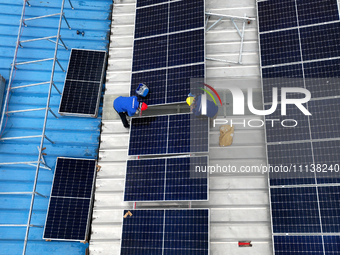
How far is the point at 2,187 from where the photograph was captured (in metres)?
8.80

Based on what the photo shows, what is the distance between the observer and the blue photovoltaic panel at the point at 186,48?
877cm

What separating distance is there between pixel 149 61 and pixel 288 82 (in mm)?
4731

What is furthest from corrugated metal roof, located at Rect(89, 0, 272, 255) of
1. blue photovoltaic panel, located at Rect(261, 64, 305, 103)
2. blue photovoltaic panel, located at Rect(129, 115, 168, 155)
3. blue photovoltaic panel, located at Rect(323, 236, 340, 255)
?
blue photovoltaic panel, located at Rect(323, 236, 340, 255)

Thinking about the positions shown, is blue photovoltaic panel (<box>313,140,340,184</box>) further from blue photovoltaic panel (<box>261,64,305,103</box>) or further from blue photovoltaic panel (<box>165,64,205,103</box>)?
blue photovoltaic panel (<box>165,64,205,103</box>)

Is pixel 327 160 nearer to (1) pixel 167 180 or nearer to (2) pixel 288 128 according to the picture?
(2) pixel 288 128

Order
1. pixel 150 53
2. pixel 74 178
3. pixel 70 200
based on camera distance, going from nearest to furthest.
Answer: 1. pixel 70 200
2. pixel 74 178
3. pixel 150 53

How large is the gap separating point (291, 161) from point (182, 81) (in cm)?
420

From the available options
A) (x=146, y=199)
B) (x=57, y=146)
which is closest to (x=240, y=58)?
(x=146, y=199)

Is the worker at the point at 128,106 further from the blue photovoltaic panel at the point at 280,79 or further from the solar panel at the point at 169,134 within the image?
the blue photovoltaic panel at the point at 280,79

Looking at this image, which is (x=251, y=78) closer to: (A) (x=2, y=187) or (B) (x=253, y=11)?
(B) (x=253, y=11)

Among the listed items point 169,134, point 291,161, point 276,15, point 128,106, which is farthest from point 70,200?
point 276,15

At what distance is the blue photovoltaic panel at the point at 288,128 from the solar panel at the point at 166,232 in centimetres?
318

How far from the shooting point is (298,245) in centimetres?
705

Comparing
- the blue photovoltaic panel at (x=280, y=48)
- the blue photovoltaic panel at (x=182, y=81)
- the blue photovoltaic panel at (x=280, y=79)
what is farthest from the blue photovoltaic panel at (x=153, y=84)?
the blue photovoltaic panel at (x=280, y=48)
